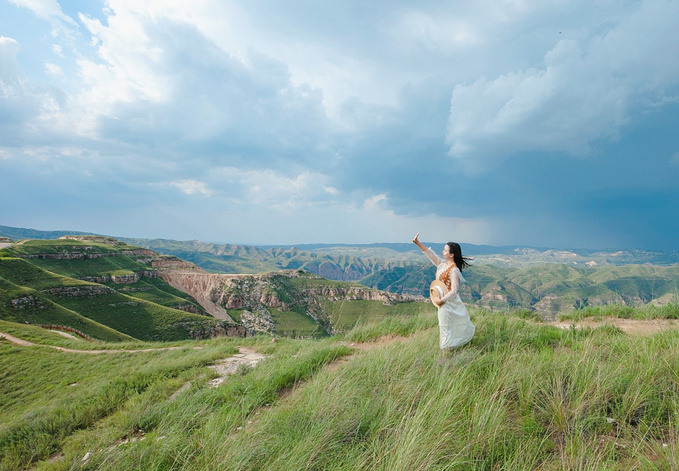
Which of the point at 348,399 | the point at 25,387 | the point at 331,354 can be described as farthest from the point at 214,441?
the point at 25,387

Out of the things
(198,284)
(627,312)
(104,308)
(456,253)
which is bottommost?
(198,284)

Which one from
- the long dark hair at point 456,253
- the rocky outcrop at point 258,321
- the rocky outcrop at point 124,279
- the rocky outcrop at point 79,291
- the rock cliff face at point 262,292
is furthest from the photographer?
the rock cliff face at point 262,292

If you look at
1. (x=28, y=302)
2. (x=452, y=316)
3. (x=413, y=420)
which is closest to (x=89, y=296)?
(x=28, y=302)

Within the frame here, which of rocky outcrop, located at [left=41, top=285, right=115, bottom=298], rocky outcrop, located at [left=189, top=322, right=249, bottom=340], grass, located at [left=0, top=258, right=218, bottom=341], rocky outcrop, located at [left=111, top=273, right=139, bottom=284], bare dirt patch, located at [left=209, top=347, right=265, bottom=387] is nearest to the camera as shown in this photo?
bare dirt patch, located at [left=209, top=347, right=265, bottom=387]

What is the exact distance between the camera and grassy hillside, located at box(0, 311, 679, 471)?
257 cm

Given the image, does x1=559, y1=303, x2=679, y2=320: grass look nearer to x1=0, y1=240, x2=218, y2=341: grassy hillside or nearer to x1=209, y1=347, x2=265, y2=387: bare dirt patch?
x1=209, y1=347, x2=265, y2=387: bare dirt patch

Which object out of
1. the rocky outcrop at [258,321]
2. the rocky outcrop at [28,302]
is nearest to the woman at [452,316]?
the rocky outcrop at [28,302]

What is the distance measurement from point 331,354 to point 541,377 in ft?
14.2

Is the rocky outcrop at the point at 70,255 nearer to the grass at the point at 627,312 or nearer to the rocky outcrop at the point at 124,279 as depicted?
the rocky outcrop at the point at 124,279

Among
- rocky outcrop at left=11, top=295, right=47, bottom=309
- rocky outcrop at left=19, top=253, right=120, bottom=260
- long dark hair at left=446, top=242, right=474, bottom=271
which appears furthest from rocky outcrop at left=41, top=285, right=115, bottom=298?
long dark hair at left=446, top=242, right=474, bottom=271

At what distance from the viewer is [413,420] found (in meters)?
2.86

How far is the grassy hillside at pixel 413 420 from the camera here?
2.57 m

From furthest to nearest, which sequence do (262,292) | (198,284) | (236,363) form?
1. (198,284)
2. (262,292)
3. (236,363)

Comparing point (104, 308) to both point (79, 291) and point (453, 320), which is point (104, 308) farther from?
point (453, 320)
